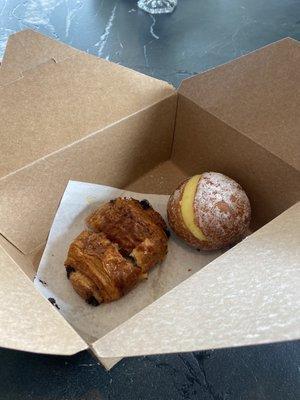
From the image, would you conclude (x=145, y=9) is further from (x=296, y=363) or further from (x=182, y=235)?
(x=296, y=363)

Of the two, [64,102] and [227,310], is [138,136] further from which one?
[227,310]

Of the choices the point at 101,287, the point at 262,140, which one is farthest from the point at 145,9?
the point at 101,287

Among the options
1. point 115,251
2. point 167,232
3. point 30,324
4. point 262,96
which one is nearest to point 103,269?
point 115,251

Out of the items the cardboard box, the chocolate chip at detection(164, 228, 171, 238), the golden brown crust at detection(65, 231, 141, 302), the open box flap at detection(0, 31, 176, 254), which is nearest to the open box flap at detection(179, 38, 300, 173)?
the cardboard box

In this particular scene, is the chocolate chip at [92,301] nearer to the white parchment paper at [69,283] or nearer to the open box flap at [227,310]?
the white parchment paper at [69,283]

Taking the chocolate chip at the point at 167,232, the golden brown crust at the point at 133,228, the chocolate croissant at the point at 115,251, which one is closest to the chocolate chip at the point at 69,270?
the chocolate croissant at the point at 115,251

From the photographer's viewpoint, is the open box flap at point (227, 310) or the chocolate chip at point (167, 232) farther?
the chocolate chip at point (167, 232)
